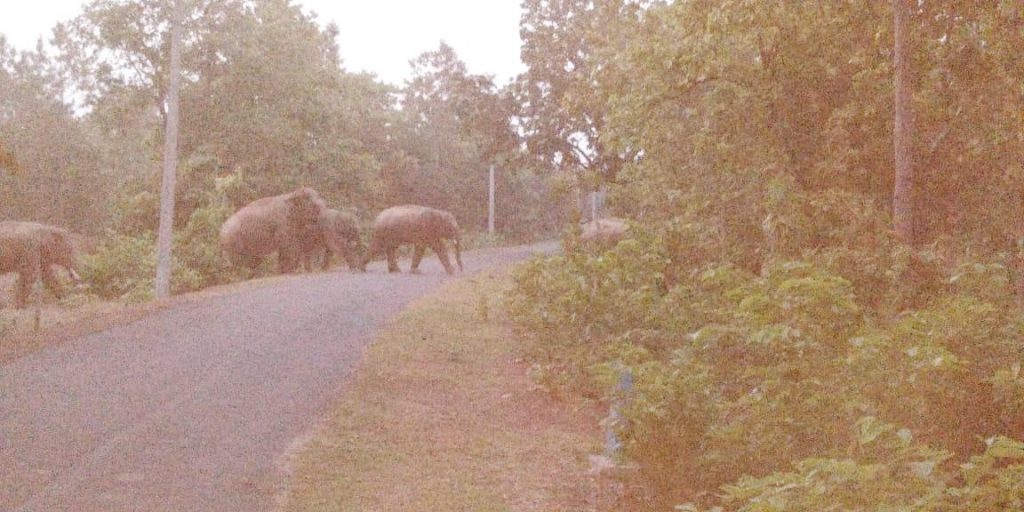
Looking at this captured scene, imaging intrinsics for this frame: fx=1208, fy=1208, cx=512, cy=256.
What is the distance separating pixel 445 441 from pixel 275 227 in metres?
20.7

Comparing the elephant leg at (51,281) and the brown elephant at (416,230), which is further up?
the brown elephant at (416,230)

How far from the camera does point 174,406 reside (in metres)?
10.9

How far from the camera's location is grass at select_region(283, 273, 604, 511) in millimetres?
8508

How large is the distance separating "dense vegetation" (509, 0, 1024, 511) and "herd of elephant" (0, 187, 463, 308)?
9.38 metres

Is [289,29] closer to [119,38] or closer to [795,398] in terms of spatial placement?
[119,38]

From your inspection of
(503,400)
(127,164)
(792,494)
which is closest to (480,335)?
(503,400)

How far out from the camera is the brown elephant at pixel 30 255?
2856cm

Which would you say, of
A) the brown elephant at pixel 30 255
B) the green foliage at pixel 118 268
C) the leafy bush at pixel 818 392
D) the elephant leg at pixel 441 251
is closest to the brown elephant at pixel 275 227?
the green foliage at pixel 118 268

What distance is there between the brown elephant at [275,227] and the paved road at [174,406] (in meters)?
11.3

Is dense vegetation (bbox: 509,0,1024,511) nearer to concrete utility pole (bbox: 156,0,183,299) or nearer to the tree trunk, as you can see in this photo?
the tree trunk

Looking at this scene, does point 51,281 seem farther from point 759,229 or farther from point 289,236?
point 759,229

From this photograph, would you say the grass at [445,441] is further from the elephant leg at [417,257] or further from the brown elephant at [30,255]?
the brown elephant at [30,255]

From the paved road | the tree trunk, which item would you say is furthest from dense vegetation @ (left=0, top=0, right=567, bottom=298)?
the tree trunk

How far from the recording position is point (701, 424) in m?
7.71
